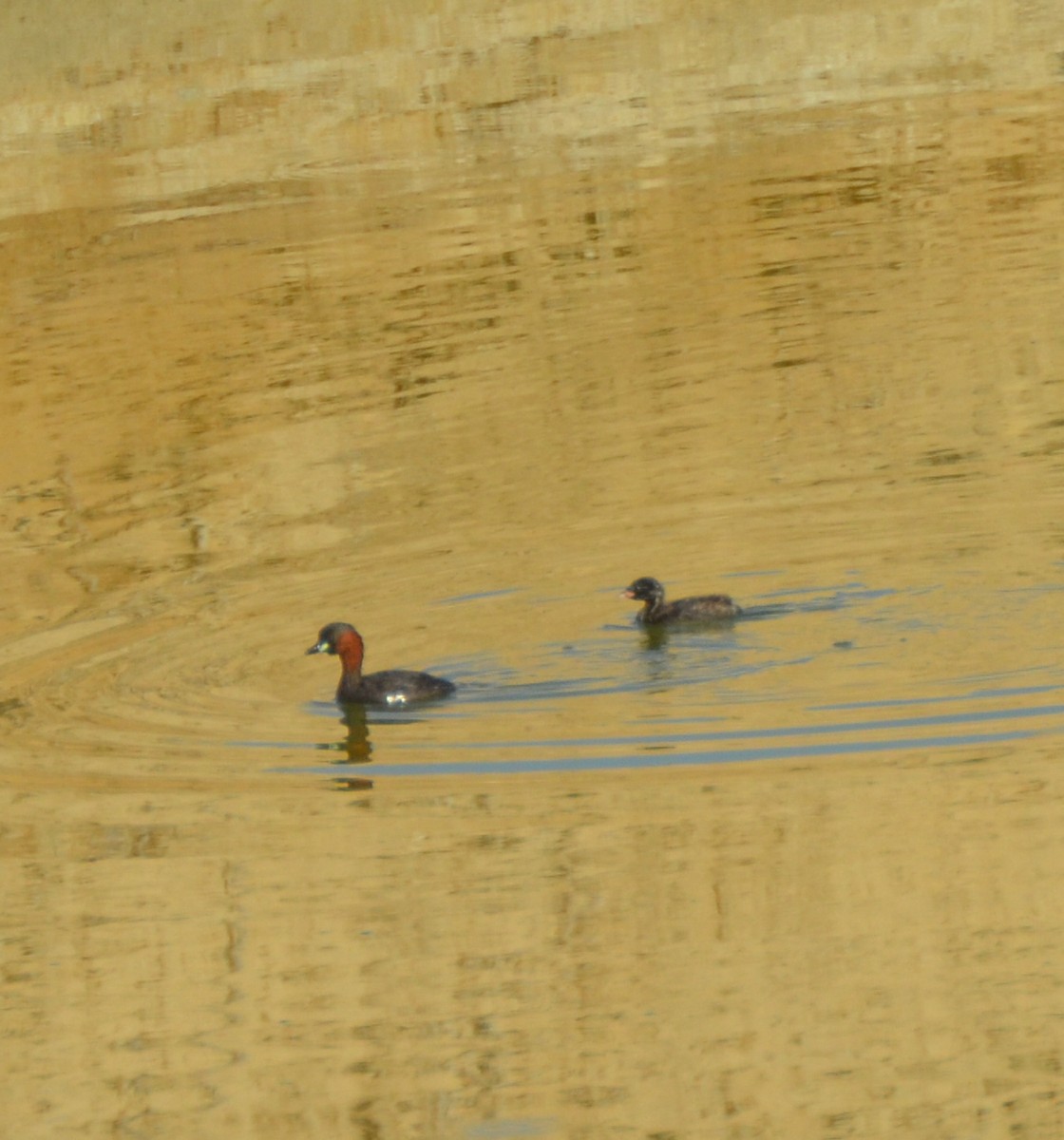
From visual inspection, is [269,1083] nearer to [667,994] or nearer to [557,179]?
[667,994]

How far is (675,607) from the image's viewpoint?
13.0 meters

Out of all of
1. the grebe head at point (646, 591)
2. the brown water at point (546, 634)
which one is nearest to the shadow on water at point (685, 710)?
the brown water at point (546, 634)

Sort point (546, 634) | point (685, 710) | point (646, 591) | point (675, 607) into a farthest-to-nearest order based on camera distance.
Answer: point (646, 591) → point (546, 634) → point (675, 607) → point (685, 710)

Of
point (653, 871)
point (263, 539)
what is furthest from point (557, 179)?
point (653, 871)

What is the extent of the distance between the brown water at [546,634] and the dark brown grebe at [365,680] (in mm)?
Answer: 131

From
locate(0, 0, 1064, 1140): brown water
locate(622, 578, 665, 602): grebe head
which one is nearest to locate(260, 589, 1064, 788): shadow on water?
locate(0, 0, 1064, 1140): brown water

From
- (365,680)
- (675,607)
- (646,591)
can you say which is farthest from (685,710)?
(646,591)

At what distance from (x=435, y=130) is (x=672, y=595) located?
1908 cm

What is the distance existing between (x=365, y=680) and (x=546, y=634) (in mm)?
1203

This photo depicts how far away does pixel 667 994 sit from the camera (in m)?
8.55

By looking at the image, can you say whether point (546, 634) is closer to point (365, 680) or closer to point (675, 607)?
point (675, 607)

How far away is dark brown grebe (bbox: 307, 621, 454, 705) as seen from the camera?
12.3m

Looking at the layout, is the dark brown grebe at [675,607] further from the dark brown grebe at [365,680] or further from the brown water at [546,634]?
the dark brown grebe at [365,680]

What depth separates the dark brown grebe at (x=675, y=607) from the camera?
42.7 feet
